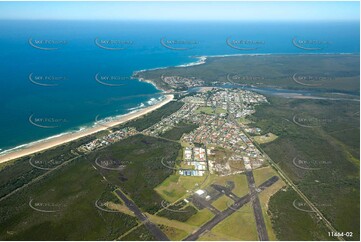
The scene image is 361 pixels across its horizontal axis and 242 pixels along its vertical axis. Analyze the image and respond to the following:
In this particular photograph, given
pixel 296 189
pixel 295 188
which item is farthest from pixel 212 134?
pixel 296 189

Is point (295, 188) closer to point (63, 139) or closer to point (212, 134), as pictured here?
point (212, 134)

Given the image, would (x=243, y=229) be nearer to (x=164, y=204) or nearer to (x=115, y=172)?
(x=164, y=204)

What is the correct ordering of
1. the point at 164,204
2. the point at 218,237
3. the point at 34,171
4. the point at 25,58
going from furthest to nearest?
the point at 25,58, the point at 34,171, the point at 164,204, the point at 218,237

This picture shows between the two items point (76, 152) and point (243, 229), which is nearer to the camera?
A: point (243, 229)

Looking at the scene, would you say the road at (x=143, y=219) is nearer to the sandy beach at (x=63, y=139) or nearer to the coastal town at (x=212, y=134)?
the coastal town at (x=212, y=134)

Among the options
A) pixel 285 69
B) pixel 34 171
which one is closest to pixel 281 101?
pixel 285 69

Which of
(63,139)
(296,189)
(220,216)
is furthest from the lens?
(63,139)

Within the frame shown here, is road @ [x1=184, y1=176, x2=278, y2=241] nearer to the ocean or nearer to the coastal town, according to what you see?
the coastal town

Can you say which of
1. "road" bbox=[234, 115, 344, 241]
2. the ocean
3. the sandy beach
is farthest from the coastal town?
the ocean

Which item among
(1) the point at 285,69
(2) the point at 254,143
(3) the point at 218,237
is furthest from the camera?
(1) the point at 285,69
